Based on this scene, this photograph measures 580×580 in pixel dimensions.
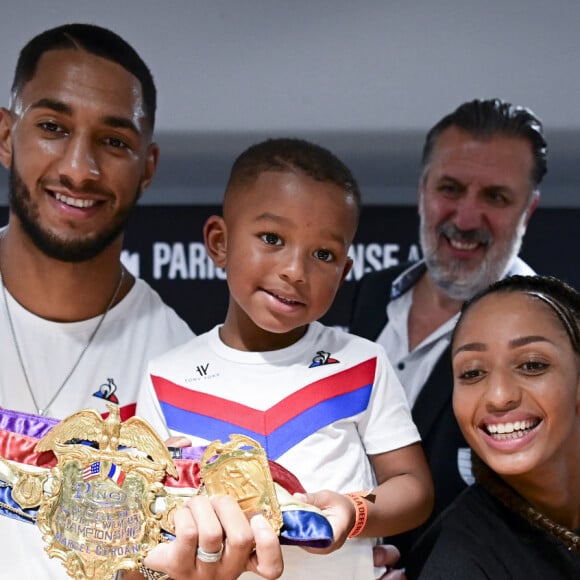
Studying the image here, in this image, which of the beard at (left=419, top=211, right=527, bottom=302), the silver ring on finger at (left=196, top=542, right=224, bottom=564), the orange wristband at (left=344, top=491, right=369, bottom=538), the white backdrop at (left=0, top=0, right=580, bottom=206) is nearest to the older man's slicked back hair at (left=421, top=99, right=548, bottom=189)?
the white backdrop at (left=0, top=0, right=580, bottom=206)

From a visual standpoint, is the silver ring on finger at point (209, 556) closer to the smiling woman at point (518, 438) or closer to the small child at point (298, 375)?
the small child at point (298, 375)

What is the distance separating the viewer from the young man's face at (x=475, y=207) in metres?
2.95

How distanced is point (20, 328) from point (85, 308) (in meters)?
0.15

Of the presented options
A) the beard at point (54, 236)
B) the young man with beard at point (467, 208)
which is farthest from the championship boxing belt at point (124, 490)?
the young man with beard at point (467, 208)

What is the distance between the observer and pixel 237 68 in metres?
3.02

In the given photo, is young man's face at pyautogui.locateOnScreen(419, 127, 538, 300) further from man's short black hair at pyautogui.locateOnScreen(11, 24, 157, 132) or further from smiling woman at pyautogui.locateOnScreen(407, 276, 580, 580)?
man's short black hair at pyautogui.locateOnScreen(11, 24, 157, 132)

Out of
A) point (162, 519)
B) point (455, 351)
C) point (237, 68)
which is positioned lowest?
point (162, 519)

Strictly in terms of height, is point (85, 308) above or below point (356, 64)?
below

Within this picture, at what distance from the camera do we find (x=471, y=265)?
2951 millimetres

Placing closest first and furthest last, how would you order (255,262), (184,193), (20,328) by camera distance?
(255,262), (20,328), (184,193)

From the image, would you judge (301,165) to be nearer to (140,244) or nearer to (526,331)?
(526,331)

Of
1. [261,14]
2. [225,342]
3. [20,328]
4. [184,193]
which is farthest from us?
[184,193]

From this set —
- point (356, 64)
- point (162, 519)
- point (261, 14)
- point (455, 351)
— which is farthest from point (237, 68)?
point (162, 519)

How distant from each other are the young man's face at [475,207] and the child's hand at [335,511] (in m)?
1.35
